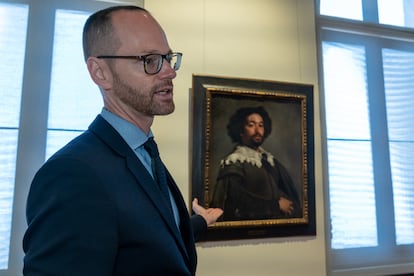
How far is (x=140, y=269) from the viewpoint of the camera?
0.60 m

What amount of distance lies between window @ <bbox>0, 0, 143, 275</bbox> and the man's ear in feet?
2.48

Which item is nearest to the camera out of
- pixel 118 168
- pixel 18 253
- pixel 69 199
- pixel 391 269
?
pixel 69 199

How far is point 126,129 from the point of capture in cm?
77

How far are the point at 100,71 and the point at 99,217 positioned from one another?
0.40 metres

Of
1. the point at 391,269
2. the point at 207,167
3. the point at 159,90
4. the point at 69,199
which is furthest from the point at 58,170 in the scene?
the point at 391,269

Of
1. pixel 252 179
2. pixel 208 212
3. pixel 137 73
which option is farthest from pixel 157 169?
pixel 252 179

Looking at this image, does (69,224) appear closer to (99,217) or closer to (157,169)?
(99,217)

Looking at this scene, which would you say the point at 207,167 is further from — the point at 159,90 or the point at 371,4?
the point at 371,4

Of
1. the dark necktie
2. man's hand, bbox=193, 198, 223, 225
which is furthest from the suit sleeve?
man's hand, bbox=193, 198, 223, 225

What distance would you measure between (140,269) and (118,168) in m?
0.22

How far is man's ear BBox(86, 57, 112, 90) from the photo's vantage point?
768 millimetres

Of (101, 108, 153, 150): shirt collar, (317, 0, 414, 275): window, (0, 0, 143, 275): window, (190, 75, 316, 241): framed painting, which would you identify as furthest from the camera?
(317, 0, 414, 275): window

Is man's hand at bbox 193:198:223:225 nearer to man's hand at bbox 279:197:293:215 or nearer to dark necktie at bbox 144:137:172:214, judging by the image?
man's hand at bbox 279:197:293:215

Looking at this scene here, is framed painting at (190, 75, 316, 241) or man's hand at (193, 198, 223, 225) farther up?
framed painting at (190, 75, 316, 241)
